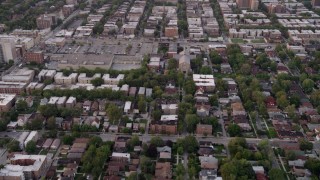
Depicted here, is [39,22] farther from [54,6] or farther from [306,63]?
[306,63]

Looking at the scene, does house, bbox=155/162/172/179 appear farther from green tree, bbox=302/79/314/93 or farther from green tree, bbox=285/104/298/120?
→ green tree, bbox=302/79/314/93

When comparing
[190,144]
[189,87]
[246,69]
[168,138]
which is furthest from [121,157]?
[246,69]

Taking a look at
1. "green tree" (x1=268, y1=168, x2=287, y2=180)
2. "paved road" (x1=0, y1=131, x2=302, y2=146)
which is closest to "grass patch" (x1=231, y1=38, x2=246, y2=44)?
"paved road" (x1=0, y1=131, x2=302, y2=146)

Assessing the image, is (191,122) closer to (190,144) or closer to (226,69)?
(190,144)

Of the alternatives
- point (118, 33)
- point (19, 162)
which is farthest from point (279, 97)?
point (118, 33)

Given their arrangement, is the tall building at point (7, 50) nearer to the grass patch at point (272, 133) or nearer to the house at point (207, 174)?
the house at point (207, 174)
